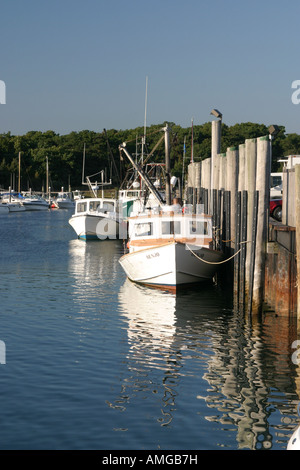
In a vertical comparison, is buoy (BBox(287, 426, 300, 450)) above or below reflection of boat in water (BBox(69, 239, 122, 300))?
above

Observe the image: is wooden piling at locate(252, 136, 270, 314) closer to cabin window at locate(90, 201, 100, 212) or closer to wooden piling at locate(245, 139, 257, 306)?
wooden piling at locate(245, 139, 257, 306)

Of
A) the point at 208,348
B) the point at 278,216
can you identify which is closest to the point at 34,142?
the point at 278,216

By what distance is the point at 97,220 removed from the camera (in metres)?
51.8

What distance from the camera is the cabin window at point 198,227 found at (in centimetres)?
2541

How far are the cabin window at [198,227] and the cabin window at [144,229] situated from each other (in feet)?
5.60

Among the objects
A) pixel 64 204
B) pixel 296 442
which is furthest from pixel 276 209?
pixel 64 204

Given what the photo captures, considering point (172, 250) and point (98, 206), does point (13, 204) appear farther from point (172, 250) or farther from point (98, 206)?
point (172, 250)

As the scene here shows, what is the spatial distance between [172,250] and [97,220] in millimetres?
28086

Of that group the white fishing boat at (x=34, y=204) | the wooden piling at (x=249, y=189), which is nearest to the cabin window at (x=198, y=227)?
the wooden piling at (x=249, y=189)

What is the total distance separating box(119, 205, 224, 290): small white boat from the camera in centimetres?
2453

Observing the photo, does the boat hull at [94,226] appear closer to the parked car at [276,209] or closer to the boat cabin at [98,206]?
the boat cabin at [98,206]

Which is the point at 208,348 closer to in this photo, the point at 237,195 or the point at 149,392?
the point at 149,392

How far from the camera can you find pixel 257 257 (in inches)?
750

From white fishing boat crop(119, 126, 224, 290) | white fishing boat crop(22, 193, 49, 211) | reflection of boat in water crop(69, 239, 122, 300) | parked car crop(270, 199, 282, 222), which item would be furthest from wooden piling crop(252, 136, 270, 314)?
white fishing boat crop(22, 193, 49, 211)
